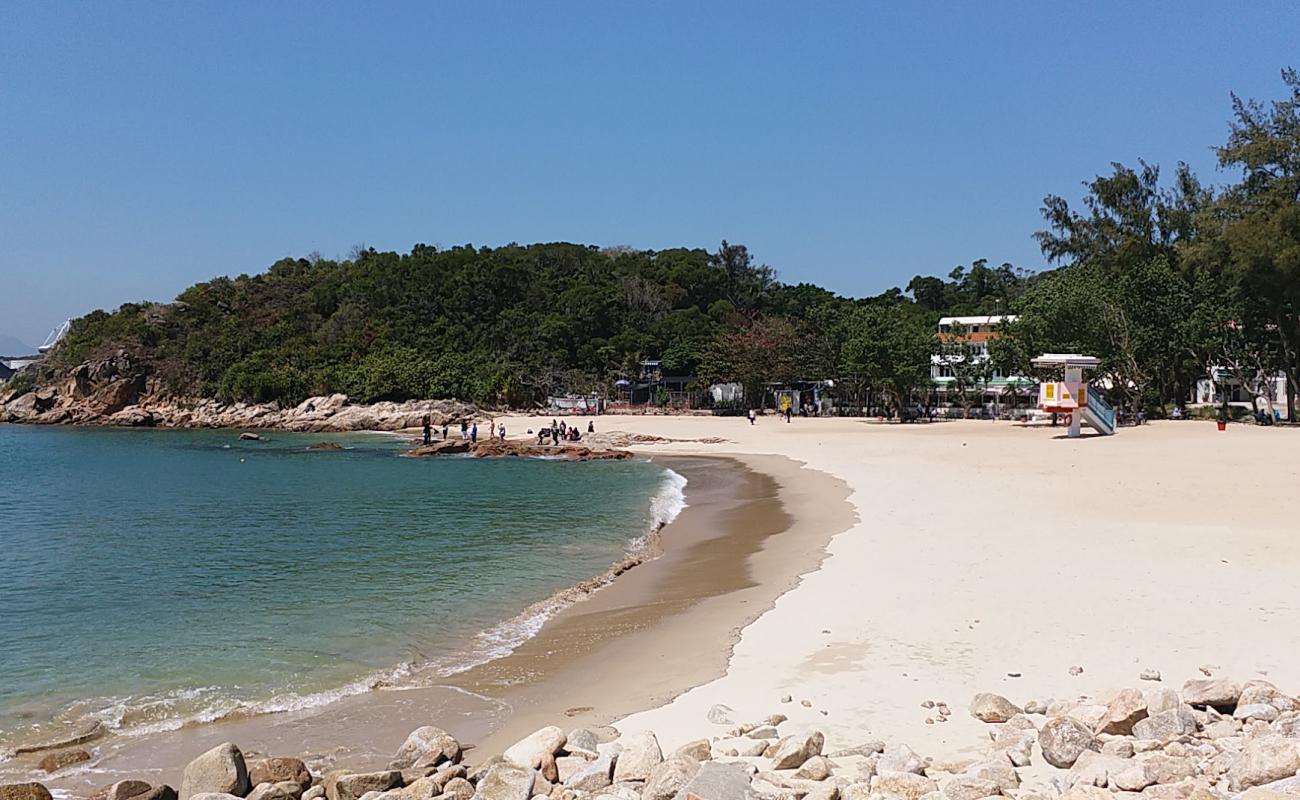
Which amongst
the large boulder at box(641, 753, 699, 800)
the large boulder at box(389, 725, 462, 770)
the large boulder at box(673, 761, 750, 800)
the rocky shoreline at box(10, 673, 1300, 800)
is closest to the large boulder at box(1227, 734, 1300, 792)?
the rocky shoreline at box(10, 673, 1300, 800)

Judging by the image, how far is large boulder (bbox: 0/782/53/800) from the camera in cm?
618

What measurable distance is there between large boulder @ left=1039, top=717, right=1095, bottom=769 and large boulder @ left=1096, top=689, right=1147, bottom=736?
0.19 meters

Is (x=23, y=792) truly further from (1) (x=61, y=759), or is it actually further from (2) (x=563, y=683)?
(2) (x=563, y=683)

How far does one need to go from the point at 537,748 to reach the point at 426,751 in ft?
3.24

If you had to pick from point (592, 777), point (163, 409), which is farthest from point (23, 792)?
point (163, 409)

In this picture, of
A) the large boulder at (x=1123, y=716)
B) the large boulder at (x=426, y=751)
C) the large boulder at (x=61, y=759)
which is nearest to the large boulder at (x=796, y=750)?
the large boulder at (x=1123, y=716)

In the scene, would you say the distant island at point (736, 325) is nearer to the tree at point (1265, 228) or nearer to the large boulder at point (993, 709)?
the tree at point (1265, 228)

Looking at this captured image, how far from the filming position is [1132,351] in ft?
141

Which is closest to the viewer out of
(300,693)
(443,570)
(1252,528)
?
(300,693)

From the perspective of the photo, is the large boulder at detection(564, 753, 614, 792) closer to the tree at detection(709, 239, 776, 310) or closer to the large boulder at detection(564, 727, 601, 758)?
the large boulder at detection(564, 727, 601, 758)

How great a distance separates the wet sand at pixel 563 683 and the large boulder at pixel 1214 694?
3.75 m

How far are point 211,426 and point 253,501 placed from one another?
54.1 metres

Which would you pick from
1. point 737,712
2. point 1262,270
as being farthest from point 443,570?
point 1262,270

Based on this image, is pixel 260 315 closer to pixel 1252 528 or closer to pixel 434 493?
pixel 434 493
